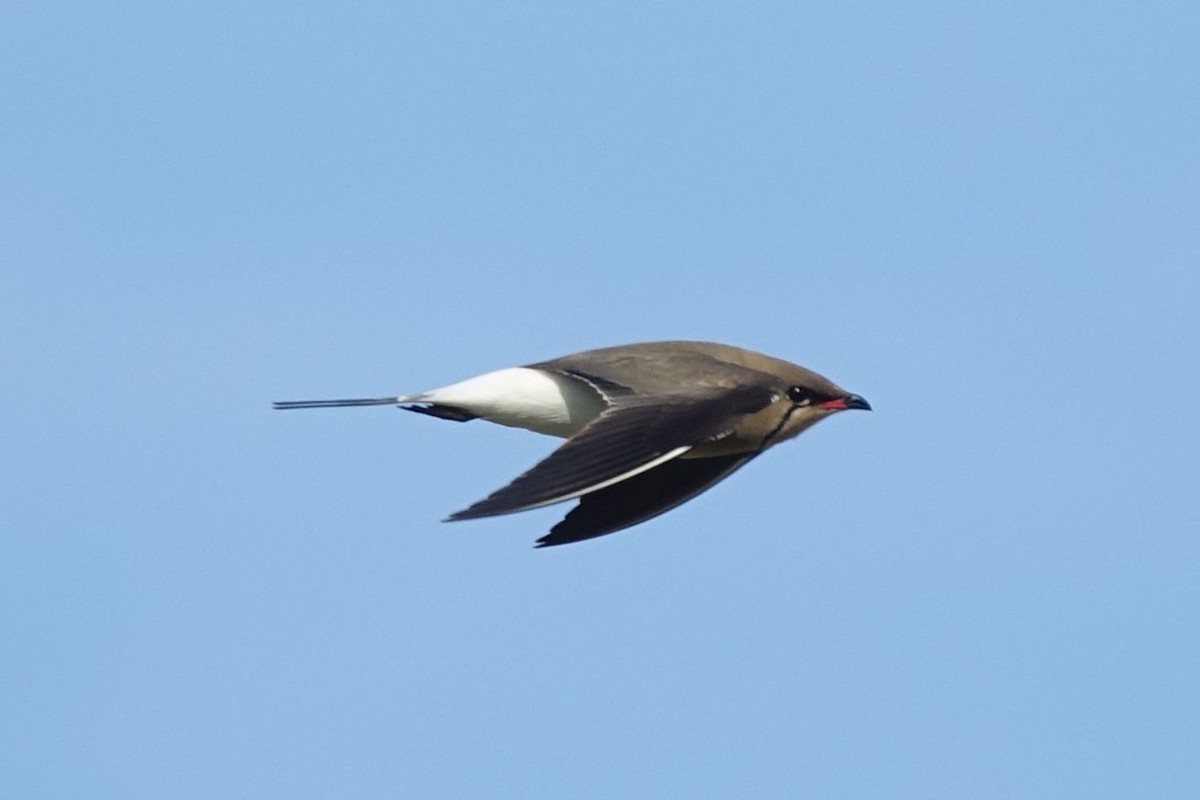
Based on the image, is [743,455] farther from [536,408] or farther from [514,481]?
[514,481]

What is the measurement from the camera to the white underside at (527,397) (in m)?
11.2

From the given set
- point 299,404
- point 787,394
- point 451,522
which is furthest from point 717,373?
point 451,522

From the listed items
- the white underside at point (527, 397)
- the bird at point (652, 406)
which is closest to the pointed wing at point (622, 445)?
the bird at point (652, 406)

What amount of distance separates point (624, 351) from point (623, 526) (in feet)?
2.86

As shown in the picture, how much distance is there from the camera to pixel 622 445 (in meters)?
9.89

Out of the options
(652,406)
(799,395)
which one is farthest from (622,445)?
(799,395)

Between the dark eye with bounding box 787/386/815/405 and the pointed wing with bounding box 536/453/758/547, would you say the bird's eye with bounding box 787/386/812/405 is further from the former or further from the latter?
the pointed wing with bounding box 536/453/758/547

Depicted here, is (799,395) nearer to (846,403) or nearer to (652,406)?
(846,403)

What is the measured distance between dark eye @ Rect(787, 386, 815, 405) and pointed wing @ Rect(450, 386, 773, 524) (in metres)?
0.45

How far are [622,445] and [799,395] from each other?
172 centimetres

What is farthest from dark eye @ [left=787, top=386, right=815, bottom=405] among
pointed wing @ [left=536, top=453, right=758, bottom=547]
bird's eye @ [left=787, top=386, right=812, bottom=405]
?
pointed wing @ [left=536, top=453, right=758, bottom=547]

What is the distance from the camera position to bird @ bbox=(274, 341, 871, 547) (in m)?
10.3

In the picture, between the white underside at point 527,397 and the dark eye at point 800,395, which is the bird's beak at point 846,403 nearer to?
Result: the dark eye at point 800,395

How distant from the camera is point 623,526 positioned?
1097 centimetres
